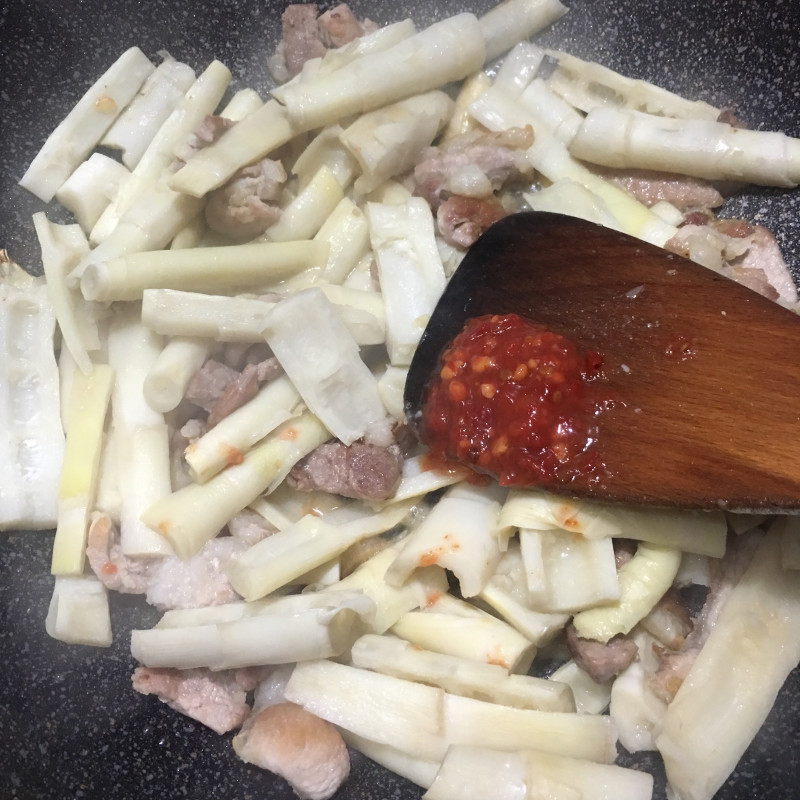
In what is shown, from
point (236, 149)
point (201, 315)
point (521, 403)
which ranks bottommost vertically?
point (521, 403)

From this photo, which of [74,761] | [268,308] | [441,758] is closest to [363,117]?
[268,308]

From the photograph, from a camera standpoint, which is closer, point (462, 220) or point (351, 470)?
point (351, 470)

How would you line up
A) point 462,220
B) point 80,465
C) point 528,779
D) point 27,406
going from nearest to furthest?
1. point 528,779
2. point 80,465
3. point 27,406
4. point 462,220

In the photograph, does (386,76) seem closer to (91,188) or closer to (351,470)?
(91,188)

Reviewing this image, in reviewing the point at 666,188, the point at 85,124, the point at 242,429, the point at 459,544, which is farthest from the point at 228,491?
the point at 666,188

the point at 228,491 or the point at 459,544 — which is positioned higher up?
the point at 228,491

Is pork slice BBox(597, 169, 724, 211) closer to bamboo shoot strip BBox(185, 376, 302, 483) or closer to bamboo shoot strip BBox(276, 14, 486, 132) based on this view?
bamboo shoot strip BBox(276, 14, 486, 132)

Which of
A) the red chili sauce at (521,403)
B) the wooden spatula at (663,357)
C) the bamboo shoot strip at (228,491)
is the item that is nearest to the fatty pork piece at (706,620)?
the wooden spatula at (663,357)
